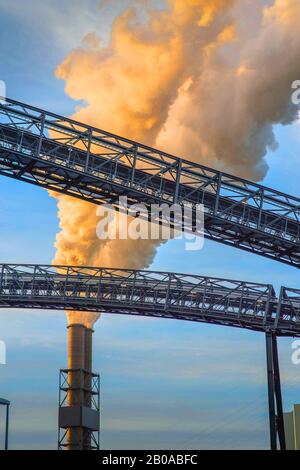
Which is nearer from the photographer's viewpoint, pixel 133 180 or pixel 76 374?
pixel 133 180

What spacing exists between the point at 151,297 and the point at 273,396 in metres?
8.94

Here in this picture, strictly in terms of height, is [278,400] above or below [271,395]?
below

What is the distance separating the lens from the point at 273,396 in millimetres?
33281

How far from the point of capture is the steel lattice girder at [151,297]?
37188 mm

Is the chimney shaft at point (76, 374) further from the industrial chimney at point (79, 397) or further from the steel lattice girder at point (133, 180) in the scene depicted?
the steel lattice girder at point (133, 180)

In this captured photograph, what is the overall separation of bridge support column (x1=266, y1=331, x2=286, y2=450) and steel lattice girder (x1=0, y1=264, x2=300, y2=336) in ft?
5.11

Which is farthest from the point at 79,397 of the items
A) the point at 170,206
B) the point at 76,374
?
the point at 170,206

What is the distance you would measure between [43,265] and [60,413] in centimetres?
1295

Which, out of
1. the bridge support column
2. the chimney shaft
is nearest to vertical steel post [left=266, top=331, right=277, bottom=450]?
the bridge support column

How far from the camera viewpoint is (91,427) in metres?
50.0

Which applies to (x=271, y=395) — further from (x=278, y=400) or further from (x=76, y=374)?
(x=76, y=374)

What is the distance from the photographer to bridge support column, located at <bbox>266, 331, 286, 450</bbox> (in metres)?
32.5
